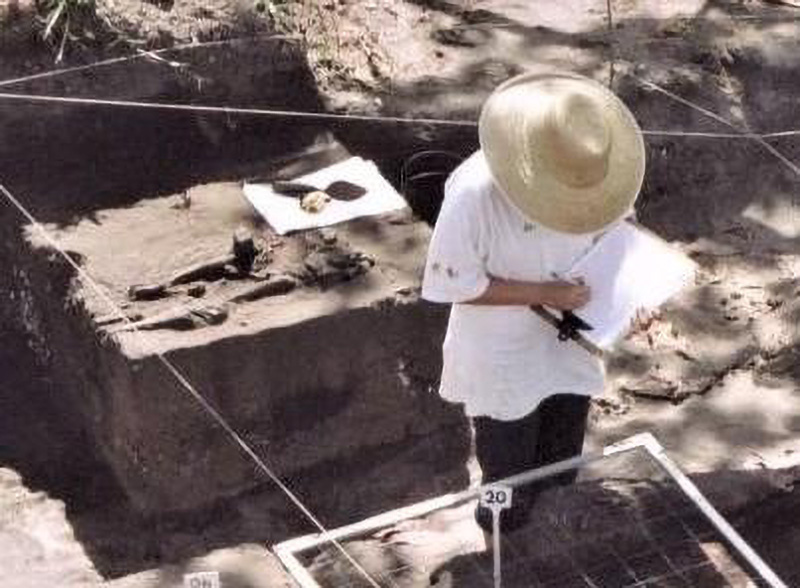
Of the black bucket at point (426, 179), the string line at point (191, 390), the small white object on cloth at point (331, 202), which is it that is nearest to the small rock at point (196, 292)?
the string line at point (191, 390)

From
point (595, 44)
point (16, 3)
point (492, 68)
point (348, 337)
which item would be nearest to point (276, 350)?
point (348, 337)

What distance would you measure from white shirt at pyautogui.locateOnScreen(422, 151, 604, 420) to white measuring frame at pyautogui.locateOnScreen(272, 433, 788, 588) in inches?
7.1

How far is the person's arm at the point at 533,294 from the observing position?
371 cm

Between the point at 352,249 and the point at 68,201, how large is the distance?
1065 millimetres

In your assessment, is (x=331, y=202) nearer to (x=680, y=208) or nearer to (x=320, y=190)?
(x=320, y=190)

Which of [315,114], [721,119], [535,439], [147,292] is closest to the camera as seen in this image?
[535,439]

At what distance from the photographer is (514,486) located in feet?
13.2

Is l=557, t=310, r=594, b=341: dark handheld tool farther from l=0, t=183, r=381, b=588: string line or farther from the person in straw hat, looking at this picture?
l=0, t=183, r=381, b=588: string line

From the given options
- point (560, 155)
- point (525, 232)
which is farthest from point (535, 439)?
point (560, 155)

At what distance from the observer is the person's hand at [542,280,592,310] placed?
375 centimetres

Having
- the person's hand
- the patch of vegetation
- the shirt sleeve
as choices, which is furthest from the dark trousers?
the patch of vegetation

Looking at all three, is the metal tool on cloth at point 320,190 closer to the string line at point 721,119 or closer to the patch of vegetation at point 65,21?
the patch of vegetation at point 65,21

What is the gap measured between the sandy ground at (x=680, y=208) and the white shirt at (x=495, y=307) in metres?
0.84

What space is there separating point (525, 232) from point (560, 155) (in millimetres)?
193
